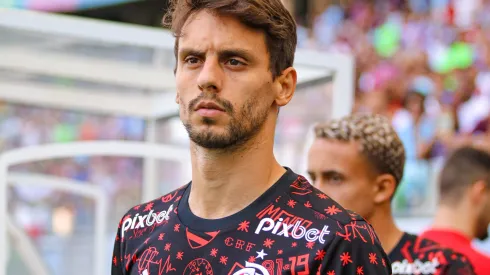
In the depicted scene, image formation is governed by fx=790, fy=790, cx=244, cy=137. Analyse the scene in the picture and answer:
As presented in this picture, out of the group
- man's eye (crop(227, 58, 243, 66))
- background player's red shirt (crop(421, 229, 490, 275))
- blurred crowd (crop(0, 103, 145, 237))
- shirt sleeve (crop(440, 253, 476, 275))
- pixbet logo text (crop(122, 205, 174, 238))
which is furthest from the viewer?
blurred crowd (crop(0, 103, 145, 237))

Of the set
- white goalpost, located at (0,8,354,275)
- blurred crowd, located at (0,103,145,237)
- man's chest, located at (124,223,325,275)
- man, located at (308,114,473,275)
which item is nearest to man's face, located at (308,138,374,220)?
man, located at (308,114,473,275)

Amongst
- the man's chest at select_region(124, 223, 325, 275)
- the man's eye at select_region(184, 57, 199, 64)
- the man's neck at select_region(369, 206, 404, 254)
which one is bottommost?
the man's neck at select_region(369, 206, 404, 254)

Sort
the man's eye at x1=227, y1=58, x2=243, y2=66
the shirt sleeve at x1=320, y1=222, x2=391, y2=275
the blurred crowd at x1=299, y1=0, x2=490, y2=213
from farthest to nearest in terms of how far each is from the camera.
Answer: the blurred crowd at x1=299, y1=0, x2=490, y2=213 < the man's eye at x1=227, y1=58, x2=243, y2=66 < the shirt sleeve at x1=320, y1=222, x2=391, y2=275

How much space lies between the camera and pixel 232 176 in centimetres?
169

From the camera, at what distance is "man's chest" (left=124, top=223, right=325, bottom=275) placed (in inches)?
61.1

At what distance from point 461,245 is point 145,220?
1704 millimetres

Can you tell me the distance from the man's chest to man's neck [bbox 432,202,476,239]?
6.01 ft

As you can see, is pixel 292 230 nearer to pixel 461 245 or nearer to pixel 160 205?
pixel 160 205

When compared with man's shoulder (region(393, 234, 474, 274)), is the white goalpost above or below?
above

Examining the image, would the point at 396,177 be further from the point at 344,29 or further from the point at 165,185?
the point at 344,29

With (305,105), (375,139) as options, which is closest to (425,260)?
(375,139)

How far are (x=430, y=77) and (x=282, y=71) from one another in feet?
23.7

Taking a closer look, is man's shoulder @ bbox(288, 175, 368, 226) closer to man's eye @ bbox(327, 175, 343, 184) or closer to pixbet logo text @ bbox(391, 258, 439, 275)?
man's eye @ bbox(327, 175, 343, 184)

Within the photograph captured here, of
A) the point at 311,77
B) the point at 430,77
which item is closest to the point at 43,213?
the point at 311,77
